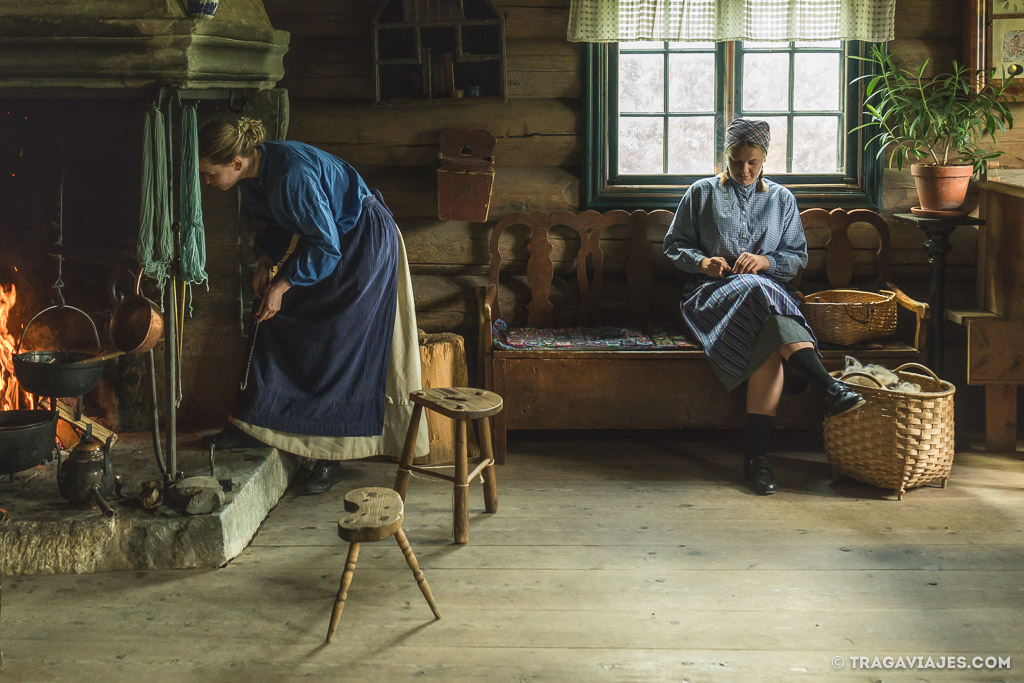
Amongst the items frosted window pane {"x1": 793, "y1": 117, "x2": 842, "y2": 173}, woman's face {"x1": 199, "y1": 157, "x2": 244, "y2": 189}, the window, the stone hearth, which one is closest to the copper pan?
woman's face {"x1": 199, "y1": 157, "x2": 244, "y2": 189}

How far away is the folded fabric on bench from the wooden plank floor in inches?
26.6

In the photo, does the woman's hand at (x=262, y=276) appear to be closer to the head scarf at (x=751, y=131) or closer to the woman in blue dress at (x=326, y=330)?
the woman in blue dress at (x=326, y=330)

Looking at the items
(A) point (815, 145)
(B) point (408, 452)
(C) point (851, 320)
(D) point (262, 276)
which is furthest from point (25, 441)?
(A) point (815, 145)

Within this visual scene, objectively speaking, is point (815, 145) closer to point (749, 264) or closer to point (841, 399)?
point (749, 264)

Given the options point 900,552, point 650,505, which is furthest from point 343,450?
point 900,552

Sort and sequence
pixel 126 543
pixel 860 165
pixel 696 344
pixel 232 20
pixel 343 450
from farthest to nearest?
pixel 860 165
pixel 696 344
pixel 343 450
pixel 232 20
pixel 126 543

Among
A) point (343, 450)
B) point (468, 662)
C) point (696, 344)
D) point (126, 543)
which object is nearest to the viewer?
point (468, 662)

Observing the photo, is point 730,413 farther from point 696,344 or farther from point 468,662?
point 468,662

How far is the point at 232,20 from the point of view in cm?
407

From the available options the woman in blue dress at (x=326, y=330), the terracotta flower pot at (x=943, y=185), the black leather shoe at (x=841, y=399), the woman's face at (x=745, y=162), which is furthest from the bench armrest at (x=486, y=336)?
the terracotta flower pot at (x=943, y=185)

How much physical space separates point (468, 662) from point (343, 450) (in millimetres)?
1591

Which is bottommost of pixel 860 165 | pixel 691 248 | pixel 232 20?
pixel 691 248

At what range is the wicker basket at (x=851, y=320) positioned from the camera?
4.78 meters

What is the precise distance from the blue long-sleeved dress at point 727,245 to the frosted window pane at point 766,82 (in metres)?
0.54
